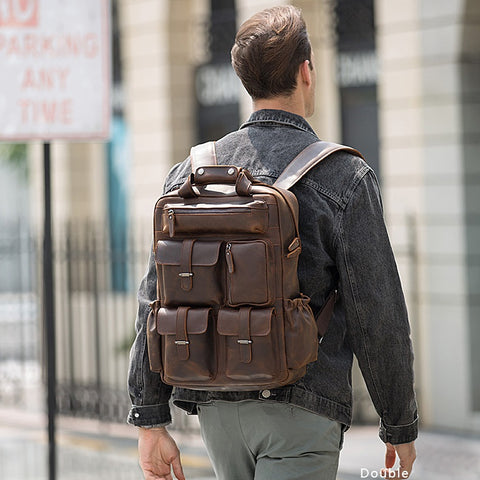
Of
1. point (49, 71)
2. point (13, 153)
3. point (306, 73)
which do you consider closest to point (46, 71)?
point (49, 71)

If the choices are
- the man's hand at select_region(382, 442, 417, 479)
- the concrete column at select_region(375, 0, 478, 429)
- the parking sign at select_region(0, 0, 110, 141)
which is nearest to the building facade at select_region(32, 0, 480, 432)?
the concrete column at select_region(375, 0, 478, 429)

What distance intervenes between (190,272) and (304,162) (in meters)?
0.43

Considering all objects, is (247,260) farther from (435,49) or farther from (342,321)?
(435,49)

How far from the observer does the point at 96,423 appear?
1105 centimetres

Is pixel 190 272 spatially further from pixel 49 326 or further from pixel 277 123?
pixel 49 326

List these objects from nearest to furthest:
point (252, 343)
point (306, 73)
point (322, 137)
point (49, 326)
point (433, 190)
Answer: point (252, 343) < point (306, 73) < point (49, 326) < point (433, 190) < point (322, 137)

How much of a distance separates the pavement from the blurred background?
0.05 m

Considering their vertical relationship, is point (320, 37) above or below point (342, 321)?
above

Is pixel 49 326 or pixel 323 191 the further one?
pixel 49 326

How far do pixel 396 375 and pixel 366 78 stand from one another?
873 centimetres

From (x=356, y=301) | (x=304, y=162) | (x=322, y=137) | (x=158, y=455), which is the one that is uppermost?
(x=322, y=137)

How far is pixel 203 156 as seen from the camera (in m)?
3.18

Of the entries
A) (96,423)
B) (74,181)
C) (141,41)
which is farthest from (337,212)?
(74,181)

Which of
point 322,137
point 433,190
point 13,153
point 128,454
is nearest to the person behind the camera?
point 128,454
